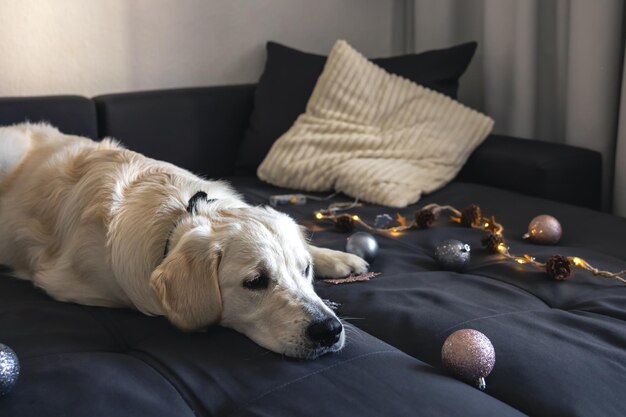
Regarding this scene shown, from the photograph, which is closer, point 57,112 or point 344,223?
point 344,223

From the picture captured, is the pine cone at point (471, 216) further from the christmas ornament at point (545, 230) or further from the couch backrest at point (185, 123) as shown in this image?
the couch backrest at point (185, 123)

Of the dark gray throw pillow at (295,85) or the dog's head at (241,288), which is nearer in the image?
the dog's head at (241,288)

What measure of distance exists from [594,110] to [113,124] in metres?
1.80

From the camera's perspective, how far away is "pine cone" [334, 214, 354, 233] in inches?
91.0

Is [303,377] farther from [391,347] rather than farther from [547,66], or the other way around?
[547,66]

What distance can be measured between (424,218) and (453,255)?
0.36 m

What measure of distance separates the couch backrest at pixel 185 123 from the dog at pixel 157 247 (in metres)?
0.54

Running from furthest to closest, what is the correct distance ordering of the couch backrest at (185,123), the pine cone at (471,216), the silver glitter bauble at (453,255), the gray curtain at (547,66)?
1. the couch backrest at (185,123)
2. the gray curtain at (547,66)
3. the pine cone at (471,216)
4. the silver glitter bauble at (453,255)

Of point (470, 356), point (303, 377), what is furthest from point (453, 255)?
point (303, 377)

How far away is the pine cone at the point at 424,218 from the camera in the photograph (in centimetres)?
229

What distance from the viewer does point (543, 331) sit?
60.6 inches

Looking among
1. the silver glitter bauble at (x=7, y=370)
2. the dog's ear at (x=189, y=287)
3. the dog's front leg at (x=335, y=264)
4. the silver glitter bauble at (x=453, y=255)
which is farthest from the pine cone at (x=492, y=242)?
the silver glitter bauble at (x=7, y=370)

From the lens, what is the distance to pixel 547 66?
309 centimetres

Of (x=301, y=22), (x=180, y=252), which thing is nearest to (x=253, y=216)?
(x=180, y=252)
